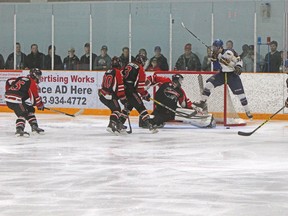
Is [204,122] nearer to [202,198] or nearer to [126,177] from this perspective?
[126,177]

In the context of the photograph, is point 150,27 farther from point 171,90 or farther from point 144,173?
point 144,173

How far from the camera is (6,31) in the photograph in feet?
45.9

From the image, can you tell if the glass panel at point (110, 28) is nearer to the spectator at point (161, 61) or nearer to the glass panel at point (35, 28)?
the spectator at point (161, 61)

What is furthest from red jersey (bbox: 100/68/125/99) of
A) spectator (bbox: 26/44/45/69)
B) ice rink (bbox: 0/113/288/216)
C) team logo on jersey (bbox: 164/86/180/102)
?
spectator (bbox: 26/44/45/69)

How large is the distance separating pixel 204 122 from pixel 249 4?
9.35ft

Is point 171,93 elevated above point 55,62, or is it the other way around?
point 55,62

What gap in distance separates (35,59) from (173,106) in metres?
4.19

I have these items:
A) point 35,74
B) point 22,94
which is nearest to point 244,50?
point 35,74

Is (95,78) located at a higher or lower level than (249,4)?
lower

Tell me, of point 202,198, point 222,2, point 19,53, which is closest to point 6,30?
point 19,53

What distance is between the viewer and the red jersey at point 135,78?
31.2 ft

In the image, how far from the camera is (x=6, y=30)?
45.8 feet

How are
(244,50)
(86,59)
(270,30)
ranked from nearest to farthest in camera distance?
(270,30), (244,50), (86,59)

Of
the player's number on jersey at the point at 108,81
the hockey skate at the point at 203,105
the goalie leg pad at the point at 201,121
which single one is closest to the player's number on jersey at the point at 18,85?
the player's number on jersey at the point at 108,81
